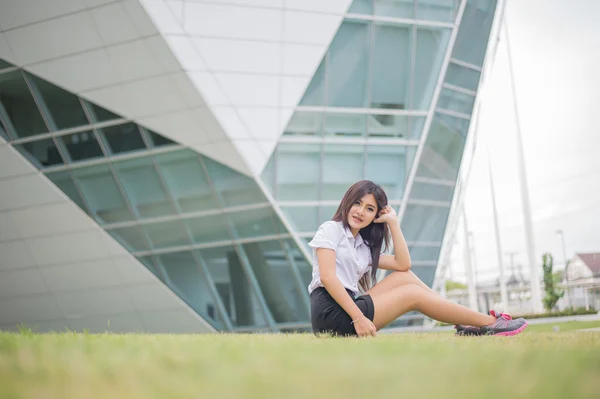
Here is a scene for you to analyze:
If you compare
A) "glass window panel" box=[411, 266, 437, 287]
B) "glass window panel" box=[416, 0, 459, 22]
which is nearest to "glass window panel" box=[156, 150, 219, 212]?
"glass window panel" box=[411, 266, 437, 287]

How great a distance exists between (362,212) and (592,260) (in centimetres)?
10995

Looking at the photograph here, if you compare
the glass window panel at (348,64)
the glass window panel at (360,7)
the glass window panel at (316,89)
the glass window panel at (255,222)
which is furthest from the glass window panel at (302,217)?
the glass window panel at (360,7)

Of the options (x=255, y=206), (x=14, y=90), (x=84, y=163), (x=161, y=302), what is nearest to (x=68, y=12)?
(x=14, y=90)

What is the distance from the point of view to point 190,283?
59.8 feet

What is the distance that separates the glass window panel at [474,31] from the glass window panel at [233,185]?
699 cm

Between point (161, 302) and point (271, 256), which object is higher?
point (271, 256)

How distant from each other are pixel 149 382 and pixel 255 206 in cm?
1505

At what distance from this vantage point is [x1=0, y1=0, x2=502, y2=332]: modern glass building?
53.1ft

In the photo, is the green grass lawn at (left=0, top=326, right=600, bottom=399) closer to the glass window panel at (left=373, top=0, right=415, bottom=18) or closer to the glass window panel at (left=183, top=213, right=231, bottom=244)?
the glass window panel at (left=183, top=213, right=231, bottom=244)

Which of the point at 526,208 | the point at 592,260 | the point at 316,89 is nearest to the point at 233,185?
the point at 316,89

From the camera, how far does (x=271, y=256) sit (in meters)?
17.7

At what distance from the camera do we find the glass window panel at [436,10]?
17656 mm

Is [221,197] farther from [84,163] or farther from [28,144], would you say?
[28,144]

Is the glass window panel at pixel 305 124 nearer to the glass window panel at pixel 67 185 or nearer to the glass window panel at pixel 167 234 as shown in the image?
the glass window panel at pixel 167 234
